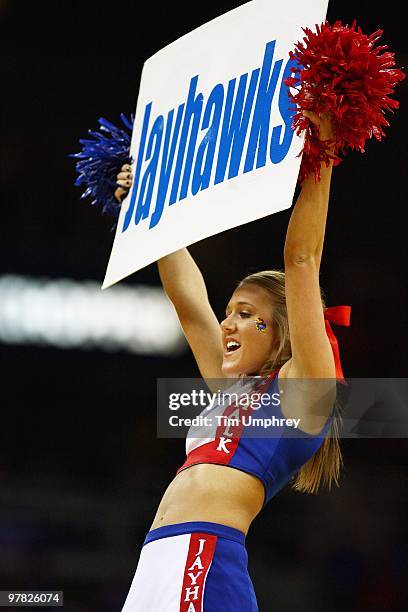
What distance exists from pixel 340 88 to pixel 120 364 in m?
4.05

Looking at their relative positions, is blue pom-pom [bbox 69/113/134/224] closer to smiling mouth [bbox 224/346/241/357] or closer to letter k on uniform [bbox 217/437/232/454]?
smiling mouth [bbox 224/346/241/357]

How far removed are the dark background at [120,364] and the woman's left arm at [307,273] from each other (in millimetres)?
3192

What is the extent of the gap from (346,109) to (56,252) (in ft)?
13.1

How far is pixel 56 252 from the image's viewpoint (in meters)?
6.00

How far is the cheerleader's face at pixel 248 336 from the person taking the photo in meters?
2.62

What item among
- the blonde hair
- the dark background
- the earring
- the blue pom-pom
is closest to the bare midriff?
the blonde hair

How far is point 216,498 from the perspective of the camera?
2.38 metres

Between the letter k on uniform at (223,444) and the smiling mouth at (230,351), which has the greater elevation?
→ the smiling mouth at (230,351)

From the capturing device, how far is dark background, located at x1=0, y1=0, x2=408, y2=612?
534 cm

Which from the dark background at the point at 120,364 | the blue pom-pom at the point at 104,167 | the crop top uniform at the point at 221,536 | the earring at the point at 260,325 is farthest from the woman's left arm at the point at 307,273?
the dark background at the point at 120,364

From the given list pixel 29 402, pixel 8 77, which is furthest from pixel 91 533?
pixel 8 77

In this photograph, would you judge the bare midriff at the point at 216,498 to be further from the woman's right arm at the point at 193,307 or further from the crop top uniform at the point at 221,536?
the woman's right arm at the point at 193,307

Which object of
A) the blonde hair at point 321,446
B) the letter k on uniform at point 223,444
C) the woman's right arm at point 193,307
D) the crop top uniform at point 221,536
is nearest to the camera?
the crop top uniform at point 221,536

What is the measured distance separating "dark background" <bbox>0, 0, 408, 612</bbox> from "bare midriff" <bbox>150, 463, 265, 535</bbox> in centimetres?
290
